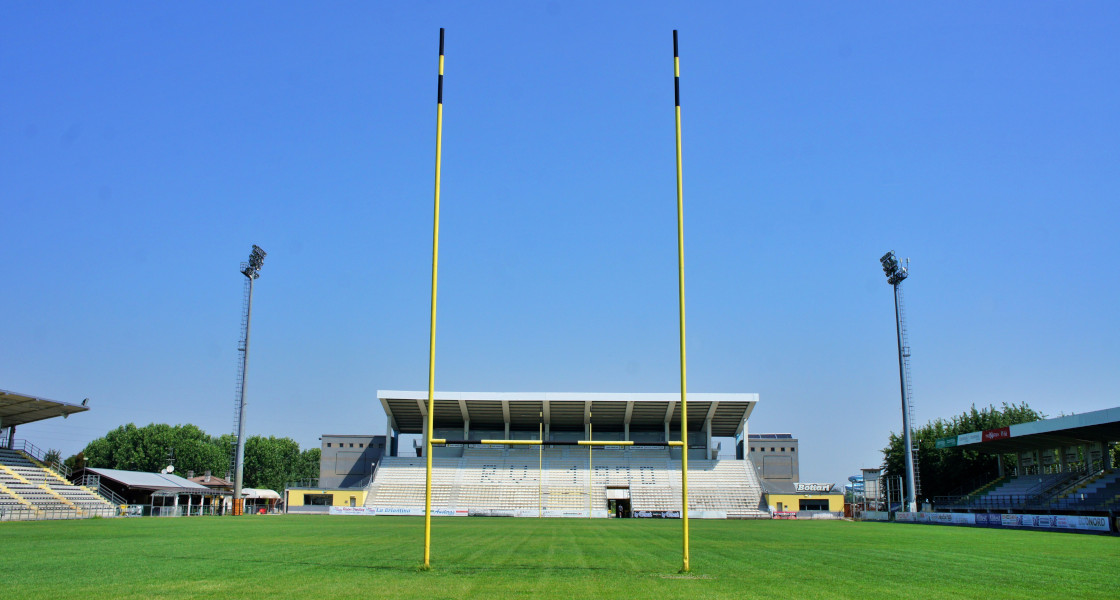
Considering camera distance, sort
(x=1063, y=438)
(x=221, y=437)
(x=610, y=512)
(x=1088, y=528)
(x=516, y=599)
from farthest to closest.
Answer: (x=221, y=437), (x=610, y=512), (x=1063, y=438), (x=1088, y=528), (x=516, y=599)

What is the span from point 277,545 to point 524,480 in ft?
146

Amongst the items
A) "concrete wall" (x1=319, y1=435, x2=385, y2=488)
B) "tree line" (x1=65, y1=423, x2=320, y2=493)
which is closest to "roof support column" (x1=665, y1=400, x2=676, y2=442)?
"concrete wall" (x1=319, y1=435, x2=385, y2=488)

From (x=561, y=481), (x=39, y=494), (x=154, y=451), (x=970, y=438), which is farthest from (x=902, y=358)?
(x=154, y=451)

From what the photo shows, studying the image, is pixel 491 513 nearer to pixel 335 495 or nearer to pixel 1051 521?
pixel 335 495

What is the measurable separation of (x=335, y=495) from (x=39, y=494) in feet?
76.8

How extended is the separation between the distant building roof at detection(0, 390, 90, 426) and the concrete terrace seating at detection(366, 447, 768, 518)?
70.1 ft

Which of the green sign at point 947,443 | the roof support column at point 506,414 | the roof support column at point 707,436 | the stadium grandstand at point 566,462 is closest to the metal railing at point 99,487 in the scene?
the stadium grandstand at point 566,462

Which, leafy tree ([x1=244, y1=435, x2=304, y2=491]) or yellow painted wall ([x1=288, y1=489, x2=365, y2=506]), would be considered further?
leafy tree ([x1=244, y1=435, x2=304, y2=491])

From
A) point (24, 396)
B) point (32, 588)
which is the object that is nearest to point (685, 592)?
point (32, 588)

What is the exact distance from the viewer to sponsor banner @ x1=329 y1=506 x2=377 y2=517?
5309cm

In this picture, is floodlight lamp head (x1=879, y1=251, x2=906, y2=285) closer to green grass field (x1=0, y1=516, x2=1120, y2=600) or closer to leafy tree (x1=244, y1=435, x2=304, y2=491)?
green grass field (x1=0, y1=516, x2=1120, y2=600)

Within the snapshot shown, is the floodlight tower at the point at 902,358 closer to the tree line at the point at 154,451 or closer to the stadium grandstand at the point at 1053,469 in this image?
the stadium grandstand at the point at 1053,469

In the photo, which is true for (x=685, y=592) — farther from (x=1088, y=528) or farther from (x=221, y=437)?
(x=221, y=437)

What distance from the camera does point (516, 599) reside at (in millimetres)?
8492
